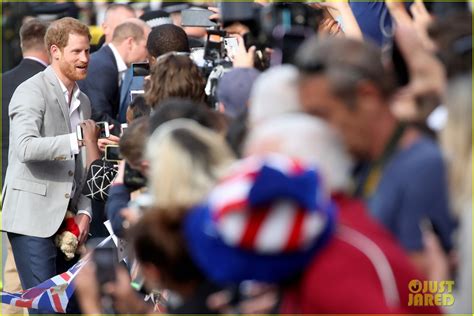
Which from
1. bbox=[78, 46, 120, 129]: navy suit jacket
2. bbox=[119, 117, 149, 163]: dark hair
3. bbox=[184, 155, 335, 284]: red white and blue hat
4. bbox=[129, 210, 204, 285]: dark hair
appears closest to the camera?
bbox=[184, 155, 335, 284]: red white and blue hat

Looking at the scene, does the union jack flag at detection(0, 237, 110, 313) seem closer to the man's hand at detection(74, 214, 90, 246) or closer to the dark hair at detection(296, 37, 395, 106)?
the man's hand at detection(74, 214, 90, 246)

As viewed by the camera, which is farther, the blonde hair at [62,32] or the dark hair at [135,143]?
the blonde hair at [62,32]

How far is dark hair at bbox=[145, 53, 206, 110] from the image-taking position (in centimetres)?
493

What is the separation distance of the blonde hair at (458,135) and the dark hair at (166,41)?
404 centimetres

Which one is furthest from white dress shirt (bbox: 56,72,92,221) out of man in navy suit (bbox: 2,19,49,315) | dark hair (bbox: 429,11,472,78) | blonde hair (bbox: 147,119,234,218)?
blonde hair (bbox: 147,119,234,218)

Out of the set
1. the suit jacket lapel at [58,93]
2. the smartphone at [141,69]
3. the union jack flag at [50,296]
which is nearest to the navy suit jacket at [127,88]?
the smartphone at [141,69]

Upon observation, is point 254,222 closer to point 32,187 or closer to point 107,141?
point 107,141

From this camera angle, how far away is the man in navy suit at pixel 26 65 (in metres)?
7.85

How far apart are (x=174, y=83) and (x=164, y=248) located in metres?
2.25

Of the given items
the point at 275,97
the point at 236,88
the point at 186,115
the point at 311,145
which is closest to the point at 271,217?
the point at 311,145

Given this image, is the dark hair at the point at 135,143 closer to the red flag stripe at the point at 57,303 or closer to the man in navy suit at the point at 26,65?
the red flag stripe at the point at 57,303

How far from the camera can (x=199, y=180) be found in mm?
2701

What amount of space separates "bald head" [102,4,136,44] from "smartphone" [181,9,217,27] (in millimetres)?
3709

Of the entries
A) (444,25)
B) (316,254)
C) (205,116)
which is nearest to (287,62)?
(205,116)
